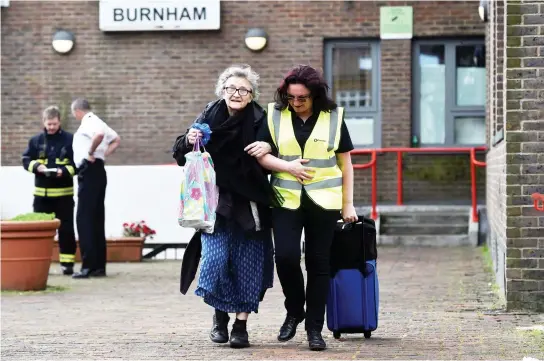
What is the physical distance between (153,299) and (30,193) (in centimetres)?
606

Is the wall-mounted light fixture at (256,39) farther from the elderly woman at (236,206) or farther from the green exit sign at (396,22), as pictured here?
the elderly woman at (236,206)

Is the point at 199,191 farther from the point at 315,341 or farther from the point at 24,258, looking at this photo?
the point at 24,258

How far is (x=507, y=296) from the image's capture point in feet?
31.5

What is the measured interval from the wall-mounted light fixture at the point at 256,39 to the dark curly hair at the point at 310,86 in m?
11.5

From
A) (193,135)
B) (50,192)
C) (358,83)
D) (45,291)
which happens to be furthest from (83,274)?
(358,83)

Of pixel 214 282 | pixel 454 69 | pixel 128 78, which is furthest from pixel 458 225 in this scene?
pixel 214 282

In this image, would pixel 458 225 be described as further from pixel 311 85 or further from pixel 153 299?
pixel 311 85

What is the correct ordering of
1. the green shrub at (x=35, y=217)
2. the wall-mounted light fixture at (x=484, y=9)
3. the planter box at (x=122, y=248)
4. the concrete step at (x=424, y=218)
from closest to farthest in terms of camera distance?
the green shrub at (x=35, y=217) < the planter box at (x=122, y=248) < the wall-mounted light fixture at (x=484, y=9) < the concrete step at (x=424, y=218)

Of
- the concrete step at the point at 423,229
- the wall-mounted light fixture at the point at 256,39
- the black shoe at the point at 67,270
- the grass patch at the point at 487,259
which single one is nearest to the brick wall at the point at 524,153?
the grass patch at the point at 487,259

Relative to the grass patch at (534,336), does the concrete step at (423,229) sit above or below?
below

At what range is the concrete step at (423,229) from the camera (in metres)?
17.8

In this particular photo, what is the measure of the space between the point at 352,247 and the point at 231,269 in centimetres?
79

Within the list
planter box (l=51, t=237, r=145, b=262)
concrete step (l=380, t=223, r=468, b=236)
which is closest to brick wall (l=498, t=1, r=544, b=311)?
planter box (l=51, t=237, r=145, b=262)

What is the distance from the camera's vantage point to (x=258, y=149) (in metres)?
7.82
